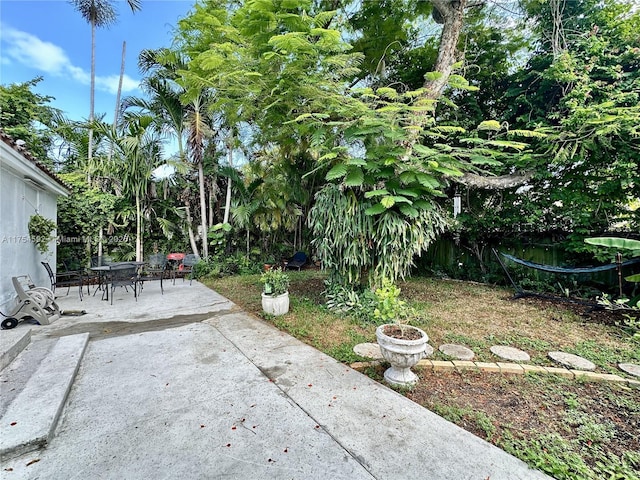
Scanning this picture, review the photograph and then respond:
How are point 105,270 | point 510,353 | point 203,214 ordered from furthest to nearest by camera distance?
point 203,214 → point 105,270 → point 510,353

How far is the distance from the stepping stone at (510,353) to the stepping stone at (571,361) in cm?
29

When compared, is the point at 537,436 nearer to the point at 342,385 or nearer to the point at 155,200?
the point at 342,385

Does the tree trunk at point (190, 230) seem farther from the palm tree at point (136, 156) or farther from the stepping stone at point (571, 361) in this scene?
the stepping stone at point (571, 361)

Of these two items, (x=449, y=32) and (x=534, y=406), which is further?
(x=449, y=32)

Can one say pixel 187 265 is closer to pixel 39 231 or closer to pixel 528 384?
pixel 39 231

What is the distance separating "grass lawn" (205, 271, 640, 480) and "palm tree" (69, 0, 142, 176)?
393 inches

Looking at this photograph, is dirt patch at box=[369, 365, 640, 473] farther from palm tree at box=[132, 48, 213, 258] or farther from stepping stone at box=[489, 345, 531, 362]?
palm tree at box=[132, 48, 213, 258]

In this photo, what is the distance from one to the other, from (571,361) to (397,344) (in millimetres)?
2256

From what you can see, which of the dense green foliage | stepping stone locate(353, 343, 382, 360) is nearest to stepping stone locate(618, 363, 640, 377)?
stepping stone locate(353, 343, 382, 360)

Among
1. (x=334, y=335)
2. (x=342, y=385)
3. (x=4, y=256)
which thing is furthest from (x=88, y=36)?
(x=342, y=385)

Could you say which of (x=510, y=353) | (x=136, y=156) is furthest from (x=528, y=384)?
(x=136, y=156)

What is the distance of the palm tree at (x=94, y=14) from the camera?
31.2 ft

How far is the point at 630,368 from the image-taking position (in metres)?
3.13

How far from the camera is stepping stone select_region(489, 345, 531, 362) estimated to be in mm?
3371
